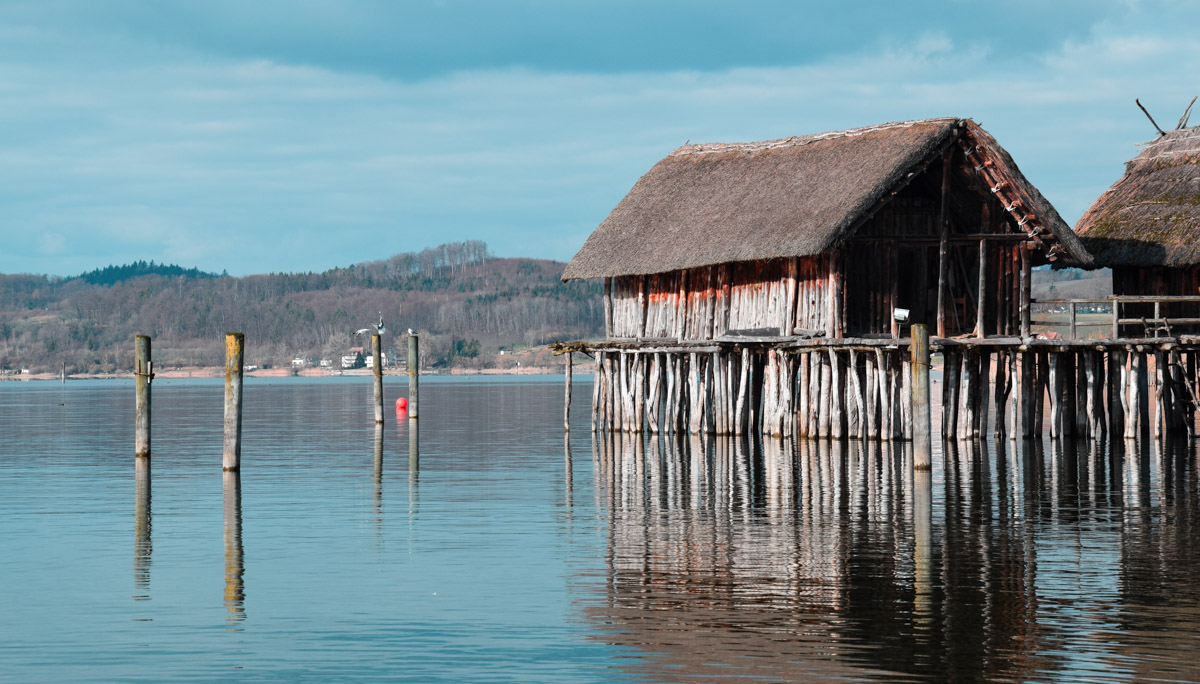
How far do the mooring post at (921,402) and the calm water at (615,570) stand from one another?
48cm

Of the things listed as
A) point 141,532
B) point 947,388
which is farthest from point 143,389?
point 947,388

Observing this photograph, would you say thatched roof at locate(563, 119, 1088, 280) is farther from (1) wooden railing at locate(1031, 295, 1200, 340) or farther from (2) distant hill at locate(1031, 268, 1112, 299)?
(2) distant hill at locate(1031, 268, 1112, 299)

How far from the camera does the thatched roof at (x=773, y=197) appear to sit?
3166 cm

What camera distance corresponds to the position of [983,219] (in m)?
33.2

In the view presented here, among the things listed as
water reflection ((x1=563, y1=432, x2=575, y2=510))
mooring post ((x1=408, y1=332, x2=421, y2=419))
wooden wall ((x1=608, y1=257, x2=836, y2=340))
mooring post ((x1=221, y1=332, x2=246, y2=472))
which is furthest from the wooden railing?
mooring post ((x1=408, y1=332, x2=421, y2=419))

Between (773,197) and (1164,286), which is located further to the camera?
(1164,286)

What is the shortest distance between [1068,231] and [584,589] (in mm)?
21905

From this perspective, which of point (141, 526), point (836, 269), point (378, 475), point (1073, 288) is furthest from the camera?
point (1073, 288)

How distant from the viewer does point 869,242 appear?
3281 cm

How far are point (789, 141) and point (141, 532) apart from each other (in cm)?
2271

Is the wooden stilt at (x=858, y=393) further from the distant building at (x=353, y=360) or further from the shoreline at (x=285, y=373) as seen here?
the distant building at (x=353, y=360)

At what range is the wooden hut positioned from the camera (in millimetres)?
34344

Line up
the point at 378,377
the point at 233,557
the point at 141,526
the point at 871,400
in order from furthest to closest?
the point at 378,377
the point at 871,400
the point at 141,526
the point at 233,557

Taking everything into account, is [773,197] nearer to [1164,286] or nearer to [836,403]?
[836,403]
